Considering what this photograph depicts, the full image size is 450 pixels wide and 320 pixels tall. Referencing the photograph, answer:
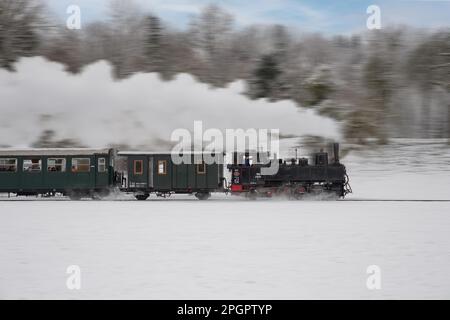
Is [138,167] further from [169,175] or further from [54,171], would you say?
[54,171]

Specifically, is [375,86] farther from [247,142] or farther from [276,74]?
[247,142]

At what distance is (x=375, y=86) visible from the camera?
56.7 m

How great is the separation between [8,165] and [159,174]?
25.3ft

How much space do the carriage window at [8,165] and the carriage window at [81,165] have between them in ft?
9.87

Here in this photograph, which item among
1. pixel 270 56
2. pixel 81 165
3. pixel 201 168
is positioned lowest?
pixel 201 168

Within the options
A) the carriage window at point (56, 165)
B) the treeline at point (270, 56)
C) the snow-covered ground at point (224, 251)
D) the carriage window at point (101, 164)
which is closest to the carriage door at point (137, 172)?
the carriage window at point (101, 164)

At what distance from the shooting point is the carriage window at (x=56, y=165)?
28.0m

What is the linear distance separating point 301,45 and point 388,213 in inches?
1678

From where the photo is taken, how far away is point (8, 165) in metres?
28.2

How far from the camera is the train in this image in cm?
2772

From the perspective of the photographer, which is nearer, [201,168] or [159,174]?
[201,168]

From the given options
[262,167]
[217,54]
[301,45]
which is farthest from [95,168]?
[301,45]

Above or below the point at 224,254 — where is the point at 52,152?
above

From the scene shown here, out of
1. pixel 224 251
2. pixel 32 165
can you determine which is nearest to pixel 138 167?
pixel 32 165
